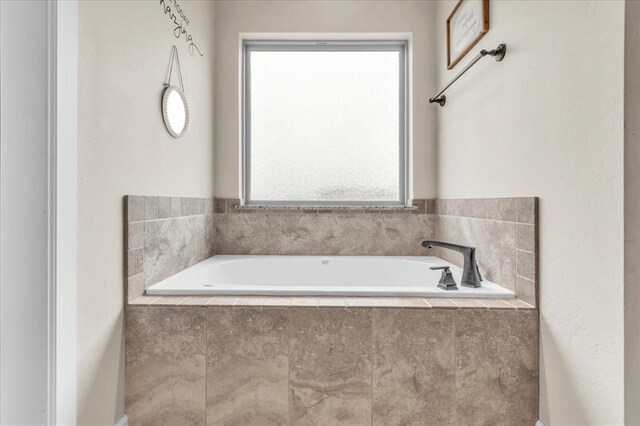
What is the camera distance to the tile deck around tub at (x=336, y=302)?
45.5 inches

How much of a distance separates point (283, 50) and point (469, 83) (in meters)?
1.32

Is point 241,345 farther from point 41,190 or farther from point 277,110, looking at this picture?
point 277,110

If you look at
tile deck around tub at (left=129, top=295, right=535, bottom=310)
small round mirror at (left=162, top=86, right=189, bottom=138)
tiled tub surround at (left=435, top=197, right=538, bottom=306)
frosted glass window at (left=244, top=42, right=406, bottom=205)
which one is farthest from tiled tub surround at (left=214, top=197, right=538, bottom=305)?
tile deck around tub at (left=129, top=295, right=535, bottom=310)

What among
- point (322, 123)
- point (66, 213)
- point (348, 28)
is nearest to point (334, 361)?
point (66, 213)

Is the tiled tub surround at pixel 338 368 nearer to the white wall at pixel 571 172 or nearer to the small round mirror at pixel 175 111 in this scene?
the white wall at pixel 571 172

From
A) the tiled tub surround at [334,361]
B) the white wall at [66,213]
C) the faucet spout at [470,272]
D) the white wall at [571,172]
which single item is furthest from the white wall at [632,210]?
the white wall at [66,213]

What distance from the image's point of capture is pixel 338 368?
114cm

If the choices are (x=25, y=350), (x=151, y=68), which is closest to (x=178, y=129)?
(x=151, y=68)

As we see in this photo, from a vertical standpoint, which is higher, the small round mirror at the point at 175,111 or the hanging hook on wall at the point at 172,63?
the hanging hook on wall at the point at 172,63

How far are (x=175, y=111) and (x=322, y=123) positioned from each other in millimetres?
1041

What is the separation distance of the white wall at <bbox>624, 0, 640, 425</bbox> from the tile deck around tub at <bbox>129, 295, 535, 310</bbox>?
341 millimetres

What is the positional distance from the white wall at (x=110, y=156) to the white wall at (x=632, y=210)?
4.97 feet

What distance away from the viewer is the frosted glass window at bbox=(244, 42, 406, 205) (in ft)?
7.59

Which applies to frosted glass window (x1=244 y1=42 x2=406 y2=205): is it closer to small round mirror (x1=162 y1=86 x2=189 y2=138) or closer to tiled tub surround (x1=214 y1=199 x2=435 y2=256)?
tiled tub surround (x1=214 y1=199 x2=435 y2=256)
